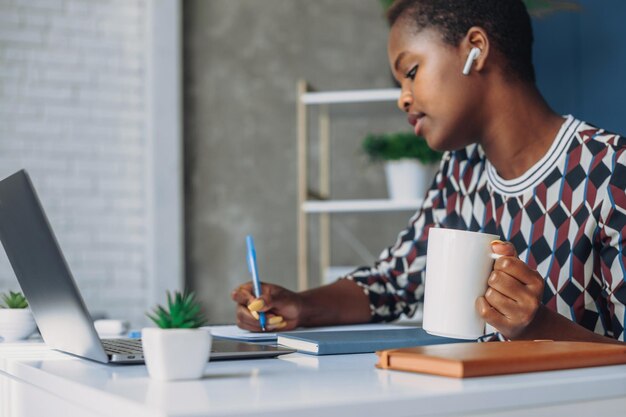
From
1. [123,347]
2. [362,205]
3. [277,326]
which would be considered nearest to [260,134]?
[362,205]

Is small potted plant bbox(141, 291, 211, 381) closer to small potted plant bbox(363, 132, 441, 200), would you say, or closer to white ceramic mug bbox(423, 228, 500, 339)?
white ceramic mug bbox(423, 228, 500, 339)

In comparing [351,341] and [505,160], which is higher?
[505,160]

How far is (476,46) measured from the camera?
1412 mm

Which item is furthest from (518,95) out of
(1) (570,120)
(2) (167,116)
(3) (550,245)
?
(2) (167,116)

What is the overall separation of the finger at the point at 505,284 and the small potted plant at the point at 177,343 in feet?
1.06

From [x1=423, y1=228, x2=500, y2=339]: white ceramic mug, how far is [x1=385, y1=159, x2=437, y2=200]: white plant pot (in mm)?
1696

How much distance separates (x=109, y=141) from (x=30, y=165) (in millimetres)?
296

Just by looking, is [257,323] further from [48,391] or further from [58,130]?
[58,130]

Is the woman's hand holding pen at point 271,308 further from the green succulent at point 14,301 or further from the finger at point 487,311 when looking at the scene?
the finger at point 487,311

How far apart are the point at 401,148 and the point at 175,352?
1947 millimetres

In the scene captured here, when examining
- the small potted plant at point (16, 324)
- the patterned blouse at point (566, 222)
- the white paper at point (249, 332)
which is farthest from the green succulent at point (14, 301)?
the patterned blouse at point (566, 222)

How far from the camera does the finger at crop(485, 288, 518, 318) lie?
901 millimetres

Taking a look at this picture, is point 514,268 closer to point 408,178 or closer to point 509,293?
point 509,293

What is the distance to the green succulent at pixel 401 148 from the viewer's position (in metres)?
2.58
